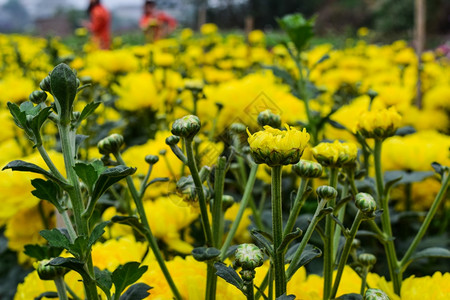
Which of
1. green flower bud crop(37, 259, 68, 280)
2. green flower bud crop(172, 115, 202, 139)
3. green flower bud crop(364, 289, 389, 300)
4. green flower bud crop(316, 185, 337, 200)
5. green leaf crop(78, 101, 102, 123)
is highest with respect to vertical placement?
green leaf crop(78, 101, 102, 123)

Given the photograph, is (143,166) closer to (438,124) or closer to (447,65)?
(438,124)

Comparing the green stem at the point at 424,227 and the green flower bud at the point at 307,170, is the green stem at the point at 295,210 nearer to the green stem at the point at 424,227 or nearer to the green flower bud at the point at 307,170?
the green flower bud at the point at 307,170

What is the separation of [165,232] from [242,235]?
106 mm

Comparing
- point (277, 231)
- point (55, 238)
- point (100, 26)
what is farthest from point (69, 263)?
point (100, 26)

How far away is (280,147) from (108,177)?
10 centimetres

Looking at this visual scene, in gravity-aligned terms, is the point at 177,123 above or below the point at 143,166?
above

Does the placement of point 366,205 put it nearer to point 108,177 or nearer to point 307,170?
point 307,170

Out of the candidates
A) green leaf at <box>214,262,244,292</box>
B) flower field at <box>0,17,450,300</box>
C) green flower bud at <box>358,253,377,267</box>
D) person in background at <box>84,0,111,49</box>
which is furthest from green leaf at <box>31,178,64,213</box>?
person in background at <box>84,0,111,49</box>

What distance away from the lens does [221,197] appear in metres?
0.33

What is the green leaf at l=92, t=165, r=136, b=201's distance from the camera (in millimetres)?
261

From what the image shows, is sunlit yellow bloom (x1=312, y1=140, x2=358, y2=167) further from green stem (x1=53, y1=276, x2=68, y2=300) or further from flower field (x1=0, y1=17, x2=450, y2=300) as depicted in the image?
green stem (x1=53, y1=276, x2=68, y2=300)

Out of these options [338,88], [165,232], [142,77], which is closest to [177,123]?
[165,232]

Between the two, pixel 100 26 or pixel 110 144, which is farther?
pixel 100 26

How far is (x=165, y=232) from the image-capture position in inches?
20.4
